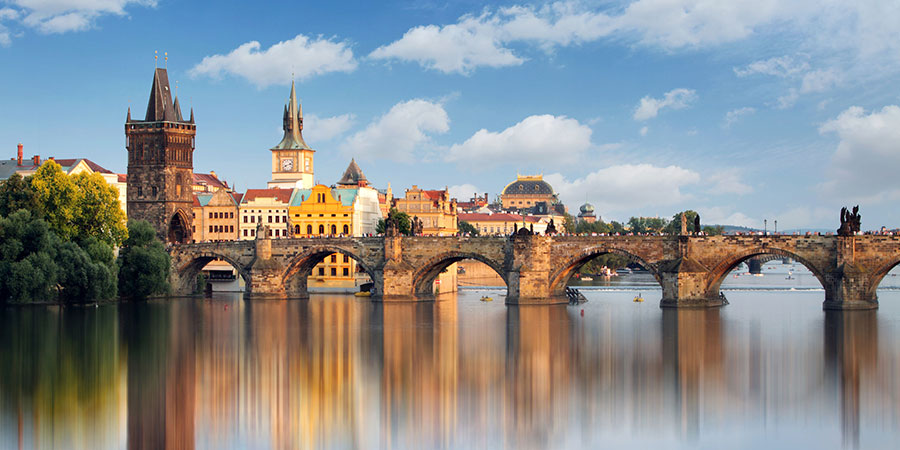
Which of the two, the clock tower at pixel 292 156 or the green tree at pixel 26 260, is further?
the clock tower at pixel 292 156

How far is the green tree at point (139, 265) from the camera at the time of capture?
80938 mm

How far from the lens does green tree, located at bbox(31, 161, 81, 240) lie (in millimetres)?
75062

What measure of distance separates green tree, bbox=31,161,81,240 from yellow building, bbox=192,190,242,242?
3334 centimetres

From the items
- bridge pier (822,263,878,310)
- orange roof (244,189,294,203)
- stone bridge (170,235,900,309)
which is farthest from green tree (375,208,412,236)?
bridge pier (822,263,878,310)

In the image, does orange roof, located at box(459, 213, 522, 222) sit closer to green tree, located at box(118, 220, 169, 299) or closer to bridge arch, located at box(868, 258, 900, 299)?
green tree, located at box(118, 220, 169, 299)

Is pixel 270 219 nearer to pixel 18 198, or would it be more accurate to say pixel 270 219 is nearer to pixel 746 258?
pixel 18 198

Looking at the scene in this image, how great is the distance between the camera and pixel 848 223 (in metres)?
68.4

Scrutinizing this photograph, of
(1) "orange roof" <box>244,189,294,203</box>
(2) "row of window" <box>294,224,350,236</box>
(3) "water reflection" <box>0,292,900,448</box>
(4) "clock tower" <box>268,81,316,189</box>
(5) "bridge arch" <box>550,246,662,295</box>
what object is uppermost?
(4) "clock tower" <box>268,81,316,189</box>

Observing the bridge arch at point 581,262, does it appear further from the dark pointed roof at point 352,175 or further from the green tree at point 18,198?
the dark pointed roof at point 352,175

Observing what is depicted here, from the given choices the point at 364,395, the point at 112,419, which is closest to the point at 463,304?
the point at 364,395

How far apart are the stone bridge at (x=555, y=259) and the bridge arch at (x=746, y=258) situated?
66 mm

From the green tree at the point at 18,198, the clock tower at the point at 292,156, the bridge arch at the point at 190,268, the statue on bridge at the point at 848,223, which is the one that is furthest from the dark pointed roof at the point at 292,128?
the statue on bridge at the point at 848,223

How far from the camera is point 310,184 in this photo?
421 ft

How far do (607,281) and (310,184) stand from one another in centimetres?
3690
